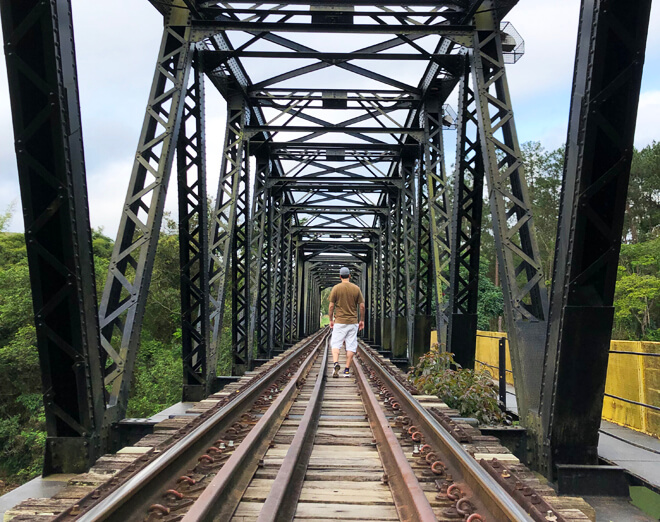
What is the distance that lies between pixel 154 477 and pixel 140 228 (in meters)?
3.59

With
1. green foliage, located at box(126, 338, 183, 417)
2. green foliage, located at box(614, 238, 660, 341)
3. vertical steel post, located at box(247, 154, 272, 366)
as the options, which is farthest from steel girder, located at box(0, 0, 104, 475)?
green foliage, located at box(614, 238, 660, 341)

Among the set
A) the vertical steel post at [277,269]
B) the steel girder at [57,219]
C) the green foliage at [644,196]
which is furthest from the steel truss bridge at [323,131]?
the green foliage at [644,196]

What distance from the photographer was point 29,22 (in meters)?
3.64

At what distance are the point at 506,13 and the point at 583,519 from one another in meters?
7.36

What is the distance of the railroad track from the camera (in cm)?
259

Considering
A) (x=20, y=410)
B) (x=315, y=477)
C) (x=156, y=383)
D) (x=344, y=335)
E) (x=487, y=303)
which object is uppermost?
(x=487, y=303)

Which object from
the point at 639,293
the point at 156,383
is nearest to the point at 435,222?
the point at 156,383

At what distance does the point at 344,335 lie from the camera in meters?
9.20

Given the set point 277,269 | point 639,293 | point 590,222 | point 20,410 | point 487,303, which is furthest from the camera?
point 487,303

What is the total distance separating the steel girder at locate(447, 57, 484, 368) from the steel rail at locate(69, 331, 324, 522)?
14.6ft

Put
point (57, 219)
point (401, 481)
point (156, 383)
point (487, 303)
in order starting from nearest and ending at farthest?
point (401, 481), point (57, 219), point (156, 383), point (487, 303)

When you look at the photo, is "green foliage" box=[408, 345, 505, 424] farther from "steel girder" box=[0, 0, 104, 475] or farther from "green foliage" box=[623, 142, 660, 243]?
"green foliage" box=[623, 142, 660, 243]

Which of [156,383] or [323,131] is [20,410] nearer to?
[156,383]

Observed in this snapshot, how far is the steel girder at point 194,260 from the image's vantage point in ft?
25.1
